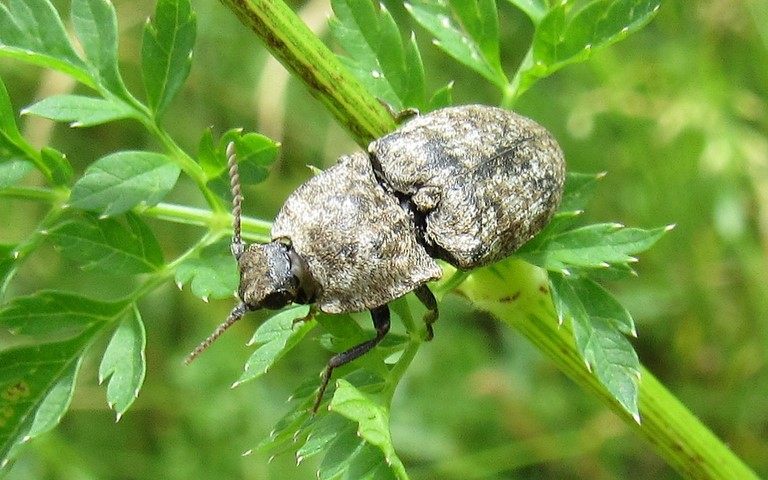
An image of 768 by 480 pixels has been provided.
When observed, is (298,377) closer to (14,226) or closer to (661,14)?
(14,226)

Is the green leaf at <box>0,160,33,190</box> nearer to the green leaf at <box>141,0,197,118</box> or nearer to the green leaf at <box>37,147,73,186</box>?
the green leaf at <box>37,147,73,186</box>

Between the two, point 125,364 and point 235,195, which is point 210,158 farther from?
point 125,364

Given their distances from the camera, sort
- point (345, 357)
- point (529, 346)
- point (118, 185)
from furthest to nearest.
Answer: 1. point (529, 346)
2. point (118, 185)
3. point (345, 357)

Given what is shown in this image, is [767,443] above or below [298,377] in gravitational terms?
below

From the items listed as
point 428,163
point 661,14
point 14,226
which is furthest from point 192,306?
point 661,14

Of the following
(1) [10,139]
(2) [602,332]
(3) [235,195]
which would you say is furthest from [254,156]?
(2) [602,332]

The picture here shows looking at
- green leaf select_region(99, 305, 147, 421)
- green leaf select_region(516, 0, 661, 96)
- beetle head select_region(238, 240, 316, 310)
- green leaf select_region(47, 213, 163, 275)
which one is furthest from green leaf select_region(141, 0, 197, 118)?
green leaf select_region(516, 0, 661, 96)
